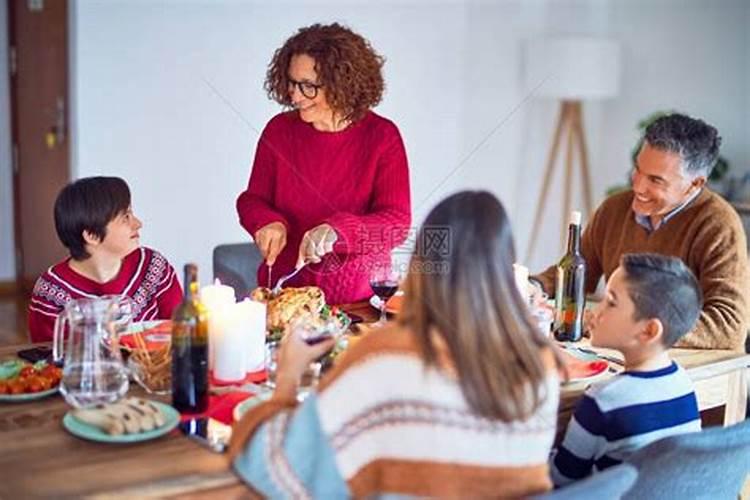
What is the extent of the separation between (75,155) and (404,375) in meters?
3.34

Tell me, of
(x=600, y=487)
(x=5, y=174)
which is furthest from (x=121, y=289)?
(x=5, y=174)

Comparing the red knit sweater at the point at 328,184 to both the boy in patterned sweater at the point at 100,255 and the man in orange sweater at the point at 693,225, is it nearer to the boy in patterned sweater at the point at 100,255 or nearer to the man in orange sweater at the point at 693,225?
the boy in patterned sweater at the point at 100,255

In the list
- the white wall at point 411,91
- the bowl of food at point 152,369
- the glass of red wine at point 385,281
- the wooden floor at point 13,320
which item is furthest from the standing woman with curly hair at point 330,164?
the wooden floor at point 13,320

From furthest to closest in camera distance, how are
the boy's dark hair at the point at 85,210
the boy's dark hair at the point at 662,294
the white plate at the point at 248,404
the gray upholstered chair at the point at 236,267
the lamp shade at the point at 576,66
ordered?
the lamp shade at the point at 576,66 → the gray upholstered chair at the point at 236,267 → the boy's dark hair at the point at 85,210 → the boy's dark hair at the point at 662,294 → the white plate at the point at 248,404

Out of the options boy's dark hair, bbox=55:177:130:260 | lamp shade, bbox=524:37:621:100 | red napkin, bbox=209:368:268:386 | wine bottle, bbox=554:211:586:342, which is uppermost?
lamp shade, bbox=524:37:621:100

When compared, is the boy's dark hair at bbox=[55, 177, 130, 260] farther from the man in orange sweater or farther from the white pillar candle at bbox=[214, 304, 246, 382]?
the man in orange sweater

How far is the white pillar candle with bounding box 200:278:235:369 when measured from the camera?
74.5 inches

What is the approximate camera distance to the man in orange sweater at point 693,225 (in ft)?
7.56

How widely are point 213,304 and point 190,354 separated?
22cm

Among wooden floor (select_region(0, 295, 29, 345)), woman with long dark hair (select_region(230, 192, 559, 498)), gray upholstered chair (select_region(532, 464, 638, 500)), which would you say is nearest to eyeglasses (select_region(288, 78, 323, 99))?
woman with long dark hair (select_region(230, 192, 559, 498))

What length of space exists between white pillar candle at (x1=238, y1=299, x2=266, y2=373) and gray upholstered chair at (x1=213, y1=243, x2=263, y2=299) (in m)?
1.32

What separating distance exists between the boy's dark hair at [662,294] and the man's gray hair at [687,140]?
705 millimetres

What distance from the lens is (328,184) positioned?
8.88 ft

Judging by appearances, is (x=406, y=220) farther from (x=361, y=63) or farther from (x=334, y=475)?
(x=334, y=475)
